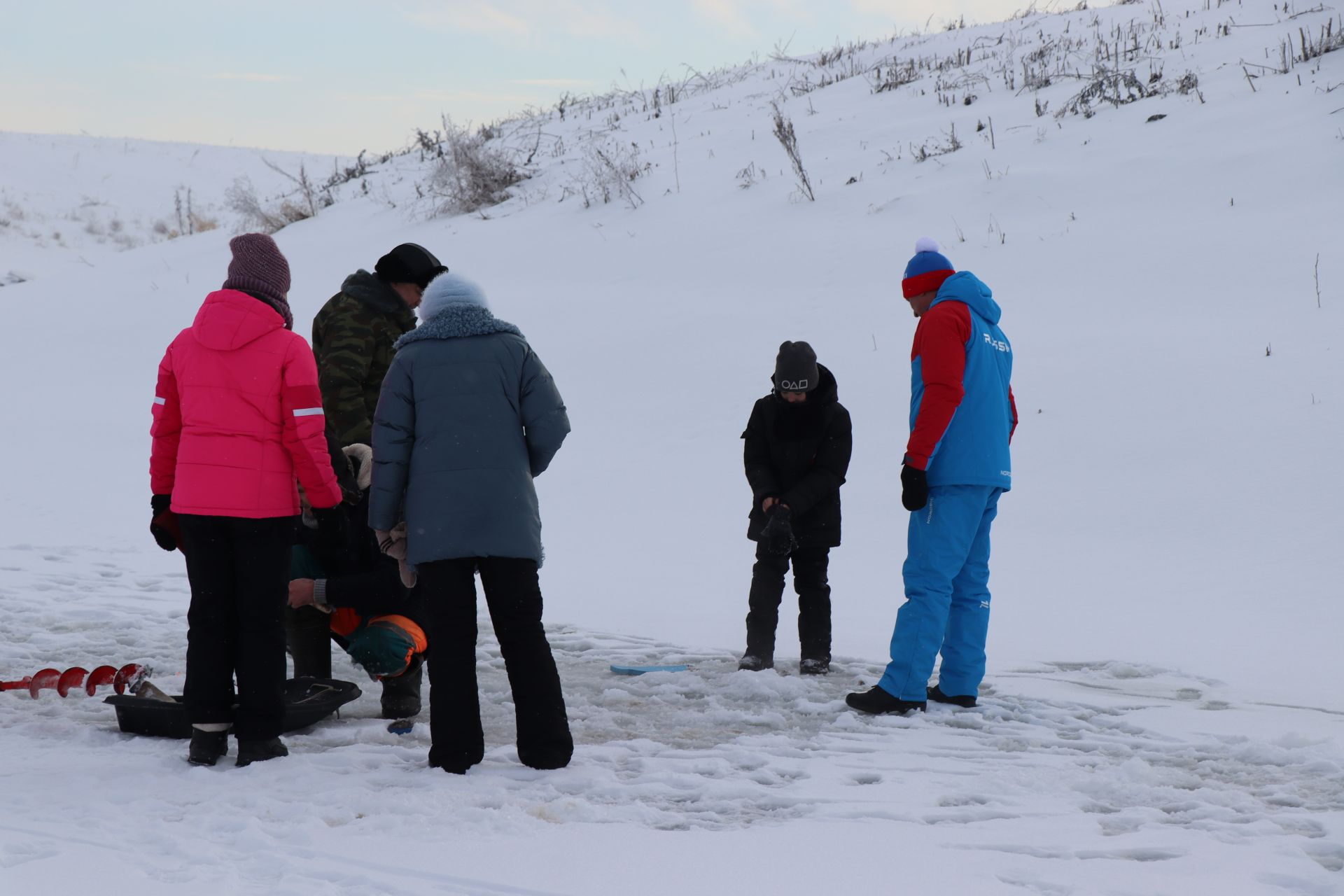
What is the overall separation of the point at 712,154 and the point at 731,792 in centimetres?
1336

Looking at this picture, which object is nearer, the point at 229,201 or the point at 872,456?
the point at 872,456

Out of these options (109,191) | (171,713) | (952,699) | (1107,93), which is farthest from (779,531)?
(109,191)

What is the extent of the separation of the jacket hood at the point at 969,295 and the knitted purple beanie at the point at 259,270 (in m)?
2.72

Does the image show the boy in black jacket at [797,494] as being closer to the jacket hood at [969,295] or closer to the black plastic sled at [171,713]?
the jacket hood at [969,295]

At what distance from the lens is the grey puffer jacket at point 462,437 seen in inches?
157

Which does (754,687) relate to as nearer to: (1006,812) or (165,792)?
(1006,812)

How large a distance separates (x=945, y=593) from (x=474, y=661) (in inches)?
81.3

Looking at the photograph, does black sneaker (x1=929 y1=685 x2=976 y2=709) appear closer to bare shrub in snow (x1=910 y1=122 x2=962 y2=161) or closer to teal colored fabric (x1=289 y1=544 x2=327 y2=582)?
teal colored fabric (x1=289 y1=544 x2=327 y2=582)

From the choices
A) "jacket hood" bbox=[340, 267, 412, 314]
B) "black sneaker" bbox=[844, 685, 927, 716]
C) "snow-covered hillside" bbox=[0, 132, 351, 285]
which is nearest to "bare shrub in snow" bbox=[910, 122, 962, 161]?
"jacket hood" bbox=[340, 267, 412, 314]

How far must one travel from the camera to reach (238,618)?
4.10 metres

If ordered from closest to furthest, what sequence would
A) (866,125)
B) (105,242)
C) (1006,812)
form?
(1006,812)
(866,125)
(105,242)

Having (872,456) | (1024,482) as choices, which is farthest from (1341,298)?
(872,456)

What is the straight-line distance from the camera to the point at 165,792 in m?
3.78

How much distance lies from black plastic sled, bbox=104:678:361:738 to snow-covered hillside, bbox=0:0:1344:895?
0.11m
